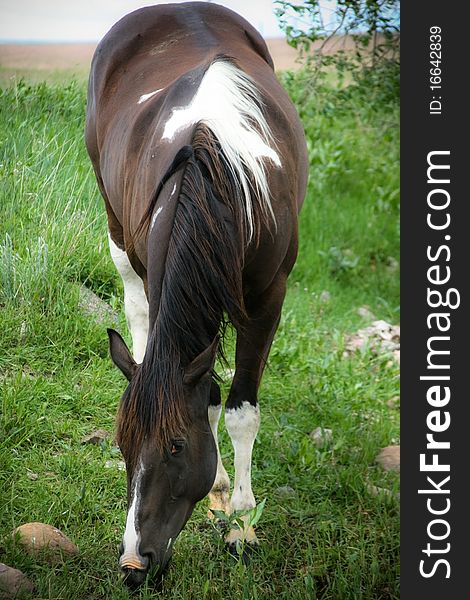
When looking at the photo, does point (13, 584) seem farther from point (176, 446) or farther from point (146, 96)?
point (146, 96)

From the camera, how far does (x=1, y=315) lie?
9.67 ft

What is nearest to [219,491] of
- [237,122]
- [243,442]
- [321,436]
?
[243,442]

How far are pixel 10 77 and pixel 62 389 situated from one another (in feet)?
3.56

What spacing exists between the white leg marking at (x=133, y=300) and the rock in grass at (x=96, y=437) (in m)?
0.37

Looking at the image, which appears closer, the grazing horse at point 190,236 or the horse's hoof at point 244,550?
the grazing horse at point 190,236

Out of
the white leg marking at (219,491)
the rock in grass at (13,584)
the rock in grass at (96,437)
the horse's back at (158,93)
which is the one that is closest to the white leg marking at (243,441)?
the white leg marking at (219,491)

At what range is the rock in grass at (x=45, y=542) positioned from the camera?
275 cm

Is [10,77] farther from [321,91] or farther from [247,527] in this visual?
[321,91]

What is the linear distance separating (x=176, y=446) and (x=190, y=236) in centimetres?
55

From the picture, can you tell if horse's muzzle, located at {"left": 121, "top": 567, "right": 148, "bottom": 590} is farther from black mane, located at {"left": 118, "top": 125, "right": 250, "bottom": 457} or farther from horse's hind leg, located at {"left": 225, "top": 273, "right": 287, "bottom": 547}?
horse's hind leg, located at {"left": 225, "top": 273, "right": 287, "bottom": 547}

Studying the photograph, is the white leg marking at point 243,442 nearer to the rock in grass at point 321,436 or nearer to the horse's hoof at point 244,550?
the horse's hoof at point 244,550

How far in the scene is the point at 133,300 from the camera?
11.8 feet

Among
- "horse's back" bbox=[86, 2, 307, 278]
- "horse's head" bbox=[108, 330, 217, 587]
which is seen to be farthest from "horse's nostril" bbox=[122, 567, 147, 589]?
"horse's back" bbox=[86, 2, 307, 278]

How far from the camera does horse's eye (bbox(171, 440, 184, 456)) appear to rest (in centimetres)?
241
